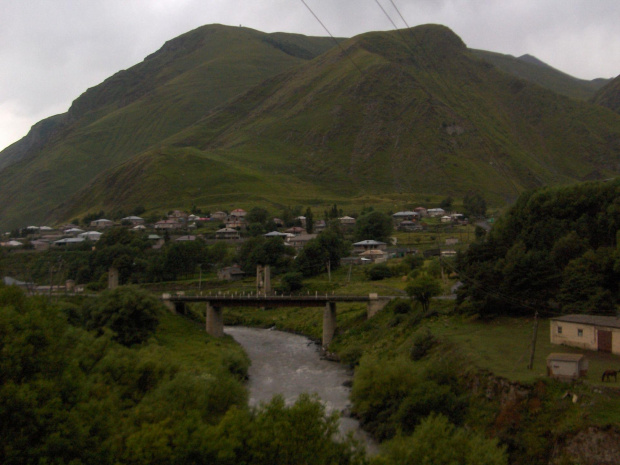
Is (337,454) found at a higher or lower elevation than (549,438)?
higher

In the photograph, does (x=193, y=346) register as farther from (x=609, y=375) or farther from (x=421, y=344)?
(x=609, y=375)

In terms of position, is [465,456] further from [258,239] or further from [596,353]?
[258,239]

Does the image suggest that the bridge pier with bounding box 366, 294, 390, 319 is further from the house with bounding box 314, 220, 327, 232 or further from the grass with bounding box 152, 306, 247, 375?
the house with bounding box 314, 220, 327, 232

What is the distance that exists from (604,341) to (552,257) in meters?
17.3

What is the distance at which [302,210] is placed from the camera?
16600 centimetres

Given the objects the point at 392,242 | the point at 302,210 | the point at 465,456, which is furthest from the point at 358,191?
the point at 465,456

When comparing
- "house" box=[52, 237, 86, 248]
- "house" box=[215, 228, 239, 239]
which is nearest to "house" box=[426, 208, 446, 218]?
"house" box=[215, 228, 239, 239]

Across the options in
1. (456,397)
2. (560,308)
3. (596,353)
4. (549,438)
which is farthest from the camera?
(560,308)

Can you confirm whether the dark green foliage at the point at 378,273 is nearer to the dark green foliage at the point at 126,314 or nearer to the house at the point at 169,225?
the dark green foliage at the point at 126,314

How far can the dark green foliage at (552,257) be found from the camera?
48750 millimetres

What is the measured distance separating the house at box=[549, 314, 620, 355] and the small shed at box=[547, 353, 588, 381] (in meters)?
5.67

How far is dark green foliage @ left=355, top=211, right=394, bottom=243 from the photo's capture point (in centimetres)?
11431

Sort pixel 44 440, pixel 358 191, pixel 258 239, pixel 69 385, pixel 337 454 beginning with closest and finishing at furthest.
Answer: pixel 44 440 → pixel 69 385 → pixel 337 454 → pixel 258 239 → pixel 358 191

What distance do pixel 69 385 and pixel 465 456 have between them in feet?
47.9
